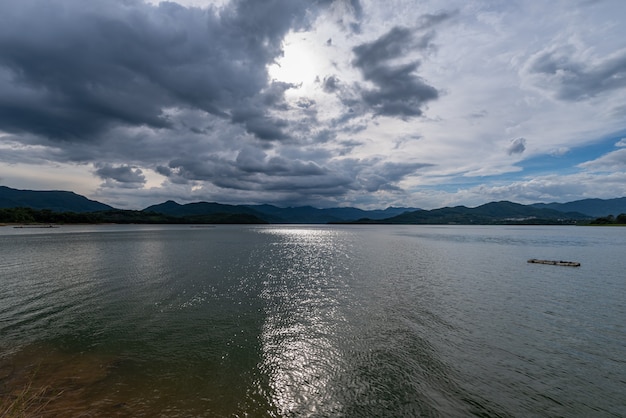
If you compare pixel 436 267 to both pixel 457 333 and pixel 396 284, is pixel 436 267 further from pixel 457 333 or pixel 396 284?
pixel 457 333

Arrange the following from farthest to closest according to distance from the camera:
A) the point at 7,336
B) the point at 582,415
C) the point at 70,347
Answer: the point at 7,336 < the point at 70,347 < the point at 582,415

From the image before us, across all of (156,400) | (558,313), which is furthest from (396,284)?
(156,400)

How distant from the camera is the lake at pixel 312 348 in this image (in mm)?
16062

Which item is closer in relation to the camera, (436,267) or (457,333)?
(457,333)

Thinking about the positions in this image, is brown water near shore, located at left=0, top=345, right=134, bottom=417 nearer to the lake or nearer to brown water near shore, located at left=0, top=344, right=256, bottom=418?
brown water near shore, located at left=0, top=344, right=256, bottom=418

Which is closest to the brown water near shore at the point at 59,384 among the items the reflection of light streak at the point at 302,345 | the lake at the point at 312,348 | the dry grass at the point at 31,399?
the dry grass at the point at 31,399

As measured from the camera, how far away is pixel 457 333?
26.0 m

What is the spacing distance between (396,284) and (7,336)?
44.5 metres

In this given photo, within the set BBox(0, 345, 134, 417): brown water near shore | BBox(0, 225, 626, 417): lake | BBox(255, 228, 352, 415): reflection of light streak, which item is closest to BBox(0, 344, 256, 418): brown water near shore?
BBox(0, 345, 134, 417): brown water near shore

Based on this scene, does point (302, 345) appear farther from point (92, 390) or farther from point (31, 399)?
point (31, 399)

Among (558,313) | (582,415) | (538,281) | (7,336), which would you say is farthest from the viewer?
(538,281)

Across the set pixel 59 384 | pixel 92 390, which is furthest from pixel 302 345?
pixel 59 384

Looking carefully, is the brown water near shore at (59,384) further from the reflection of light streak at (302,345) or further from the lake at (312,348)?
the reflection of light streak at (302,345)

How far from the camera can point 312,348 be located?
2277 centimetres
